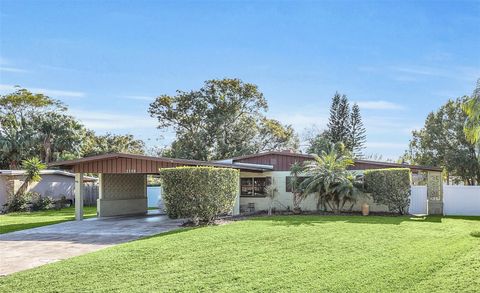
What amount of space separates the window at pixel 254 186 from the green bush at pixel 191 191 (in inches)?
303

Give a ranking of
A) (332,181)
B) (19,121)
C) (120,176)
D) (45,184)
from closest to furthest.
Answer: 1. (332,181)
2. (120,176)
3. (45,184)
4. (19,121)

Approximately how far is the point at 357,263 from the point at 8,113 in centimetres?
3949

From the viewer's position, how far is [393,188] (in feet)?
59.3

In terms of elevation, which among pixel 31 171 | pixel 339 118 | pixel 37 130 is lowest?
pixel 31 171

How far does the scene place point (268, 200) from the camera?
21.6m

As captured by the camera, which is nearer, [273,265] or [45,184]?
[273,265]

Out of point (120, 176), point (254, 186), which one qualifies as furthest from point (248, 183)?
point (120, 176)

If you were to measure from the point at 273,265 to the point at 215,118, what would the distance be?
2808 cm

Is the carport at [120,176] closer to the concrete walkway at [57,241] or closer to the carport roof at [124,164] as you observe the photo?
the carport roof at [124,164]

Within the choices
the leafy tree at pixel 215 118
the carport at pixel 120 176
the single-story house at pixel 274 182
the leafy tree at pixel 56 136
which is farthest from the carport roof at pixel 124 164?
the leafy tree at pixel 56 136

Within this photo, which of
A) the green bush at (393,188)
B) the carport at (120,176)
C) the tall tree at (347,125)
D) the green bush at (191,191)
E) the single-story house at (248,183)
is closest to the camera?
the green bush at (191,191)

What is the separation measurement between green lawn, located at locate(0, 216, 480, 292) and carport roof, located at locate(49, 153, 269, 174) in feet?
18.5

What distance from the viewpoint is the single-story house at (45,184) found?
25812 millimetres

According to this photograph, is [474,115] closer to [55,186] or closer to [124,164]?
[124,164]
